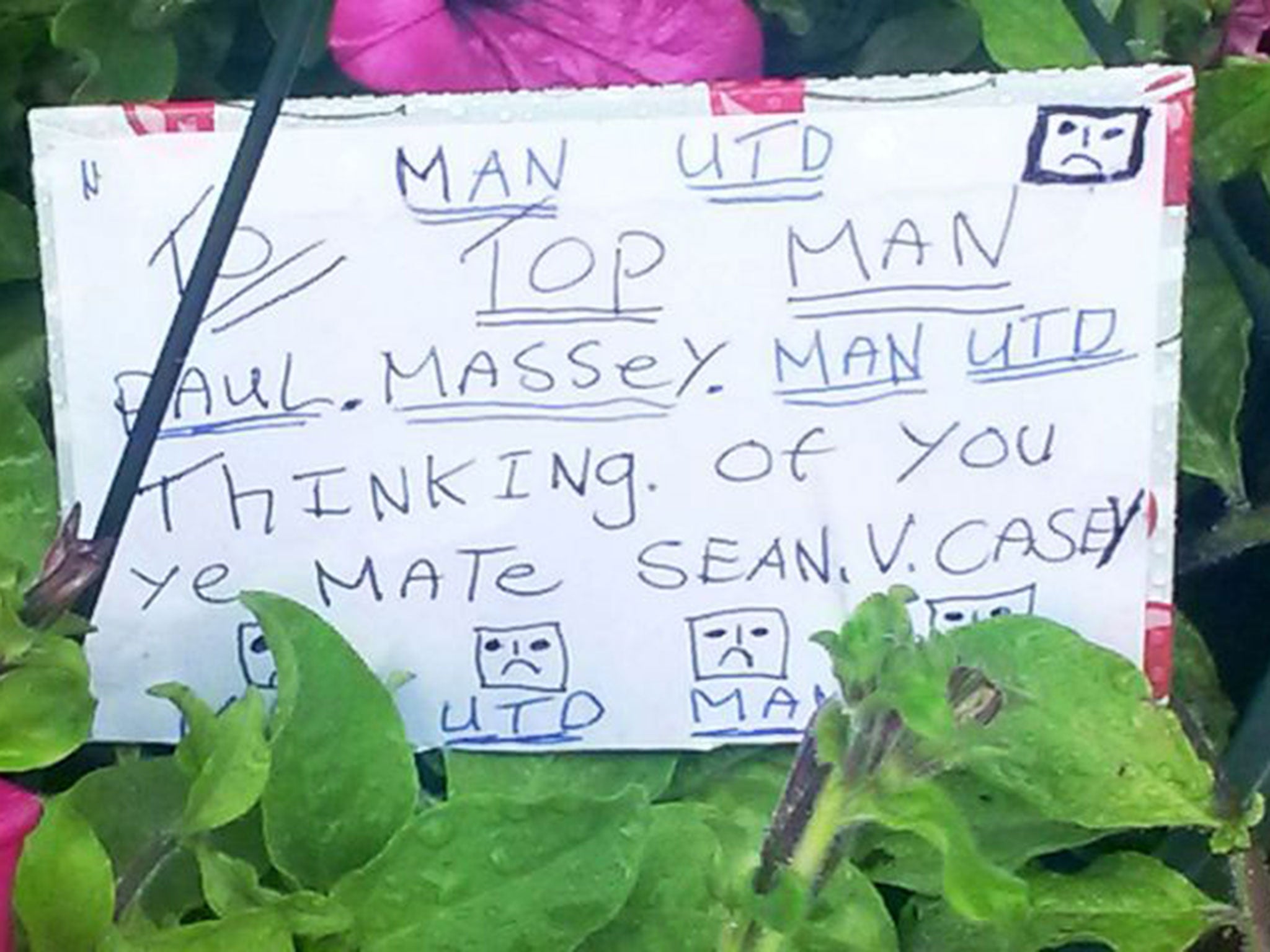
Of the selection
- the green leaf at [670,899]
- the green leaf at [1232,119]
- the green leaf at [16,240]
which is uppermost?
the green leaf at [1232,119]

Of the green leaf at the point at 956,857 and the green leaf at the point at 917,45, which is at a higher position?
the green leaf at the point at 917,45

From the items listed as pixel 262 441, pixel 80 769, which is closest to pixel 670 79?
pixel 262 441

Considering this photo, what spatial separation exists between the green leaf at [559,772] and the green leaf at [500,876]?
8 centimetres

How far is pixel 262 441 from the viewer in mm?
512

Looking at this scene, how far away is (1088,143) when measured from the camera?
48 cm

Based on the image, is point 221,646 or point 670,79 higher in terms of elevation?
point 670,79

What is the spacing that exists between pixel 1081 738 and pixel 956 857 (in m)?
0.10

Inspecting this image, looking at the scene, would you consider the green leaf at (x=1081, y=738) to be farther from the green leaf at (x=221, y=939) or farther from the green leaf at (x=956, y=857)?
the green leaf at (x=221, y=939)

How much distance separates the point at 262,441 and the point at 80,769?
120mm

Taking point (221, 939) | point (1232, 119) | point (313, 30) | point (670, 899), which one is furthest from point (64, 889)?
point (1232, 119)

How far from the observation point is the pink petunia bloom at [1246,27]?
510 mm

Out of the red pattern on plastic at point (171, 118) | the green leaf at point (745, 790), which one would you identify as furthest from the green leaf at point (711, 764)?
the red pattern on plastic at point (171, 118)

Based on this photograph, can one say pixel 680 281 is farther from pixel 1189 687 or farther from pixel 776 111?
pixel 1189 687

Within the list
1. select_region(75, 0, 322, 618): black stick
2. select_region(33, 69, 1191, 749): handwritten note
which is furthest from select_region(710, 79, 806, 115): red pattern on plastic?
select_region(75, 0, 322, 618): black stick
